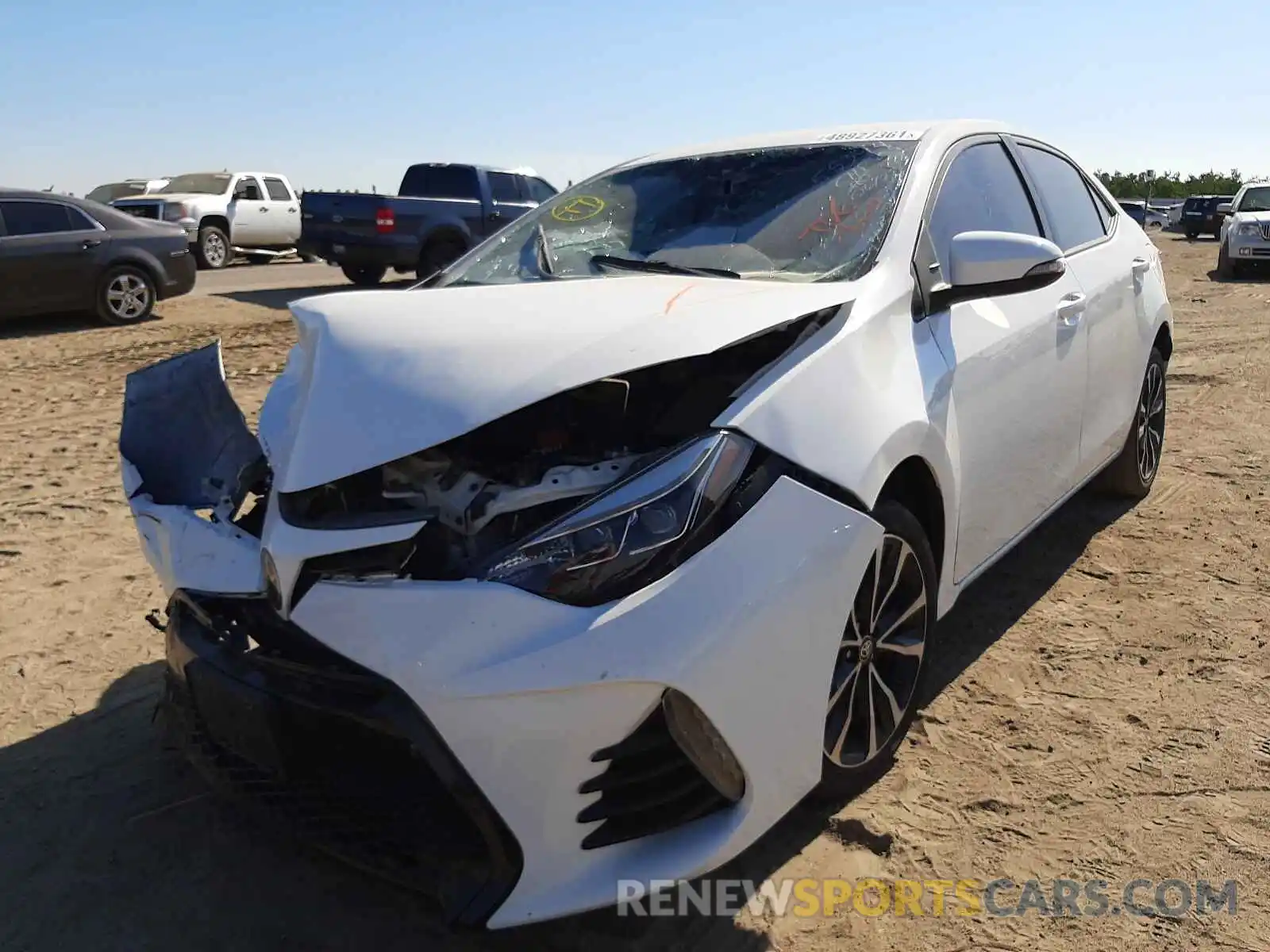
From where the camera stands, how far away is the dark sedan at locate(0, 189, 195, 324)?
427 inches

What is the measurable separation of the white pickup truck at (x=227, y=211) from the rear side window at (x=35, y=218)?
7859 mm

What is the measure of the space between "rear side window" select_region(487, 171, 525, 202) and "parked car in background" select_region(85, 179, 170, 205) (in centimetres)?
977

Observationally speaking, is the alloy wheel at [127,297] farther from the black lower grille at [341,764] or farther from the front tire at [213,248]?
the black lower grille at [341,764]

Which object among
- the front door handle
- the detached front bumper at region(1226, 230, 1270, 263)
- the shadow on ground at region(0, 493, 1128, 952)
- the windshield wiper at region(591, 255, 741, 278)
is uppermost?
the windshield wiper at region(591, 255, 741, 278)

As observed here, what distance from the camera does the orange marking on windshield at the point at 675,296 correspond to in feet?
8.18

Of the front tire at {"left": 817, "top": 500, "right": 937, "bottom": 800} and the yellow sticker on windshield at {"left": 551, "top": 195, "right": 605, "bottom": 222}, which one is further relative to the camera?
the yellow sticker on windshield at {"left": 551, "top": 195, "right": 605, "bottom": 222}

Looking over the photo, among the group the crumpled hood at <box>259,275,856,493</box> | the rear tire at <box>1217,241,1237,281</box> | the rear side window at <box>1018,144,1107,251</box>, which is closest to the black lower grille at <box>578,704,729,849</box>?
the crumpled hood at <box>259,275,856,493</box>

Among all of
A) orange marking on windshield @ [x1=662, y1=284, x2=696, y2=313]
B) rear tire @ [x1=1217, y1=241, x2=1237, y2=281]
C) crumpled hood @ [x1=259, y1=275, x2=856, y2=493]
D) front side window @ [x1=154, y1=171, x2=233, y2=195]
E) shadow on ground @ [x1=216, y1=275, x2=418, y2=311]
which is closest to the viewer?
crumpled hood @ [x1=259, y1=275, x2=856, y2=493]

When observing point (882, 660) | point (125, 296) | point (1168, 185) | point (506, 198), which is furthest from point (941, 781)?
point (1168, 185)

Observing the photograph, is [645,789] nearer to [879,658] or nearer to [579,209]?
[879,658]

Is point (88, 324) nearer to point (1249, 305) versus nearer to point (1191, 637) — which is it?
point (1191, 637)

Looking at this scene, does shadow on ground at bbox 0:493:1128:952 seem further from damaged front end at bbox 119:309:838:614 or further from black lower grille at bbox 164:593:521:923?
damaged front end at bbox 119:309:838:614

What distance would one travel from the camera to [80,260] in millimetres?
11133

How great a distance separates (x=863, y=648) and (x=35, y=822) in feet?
7.19
